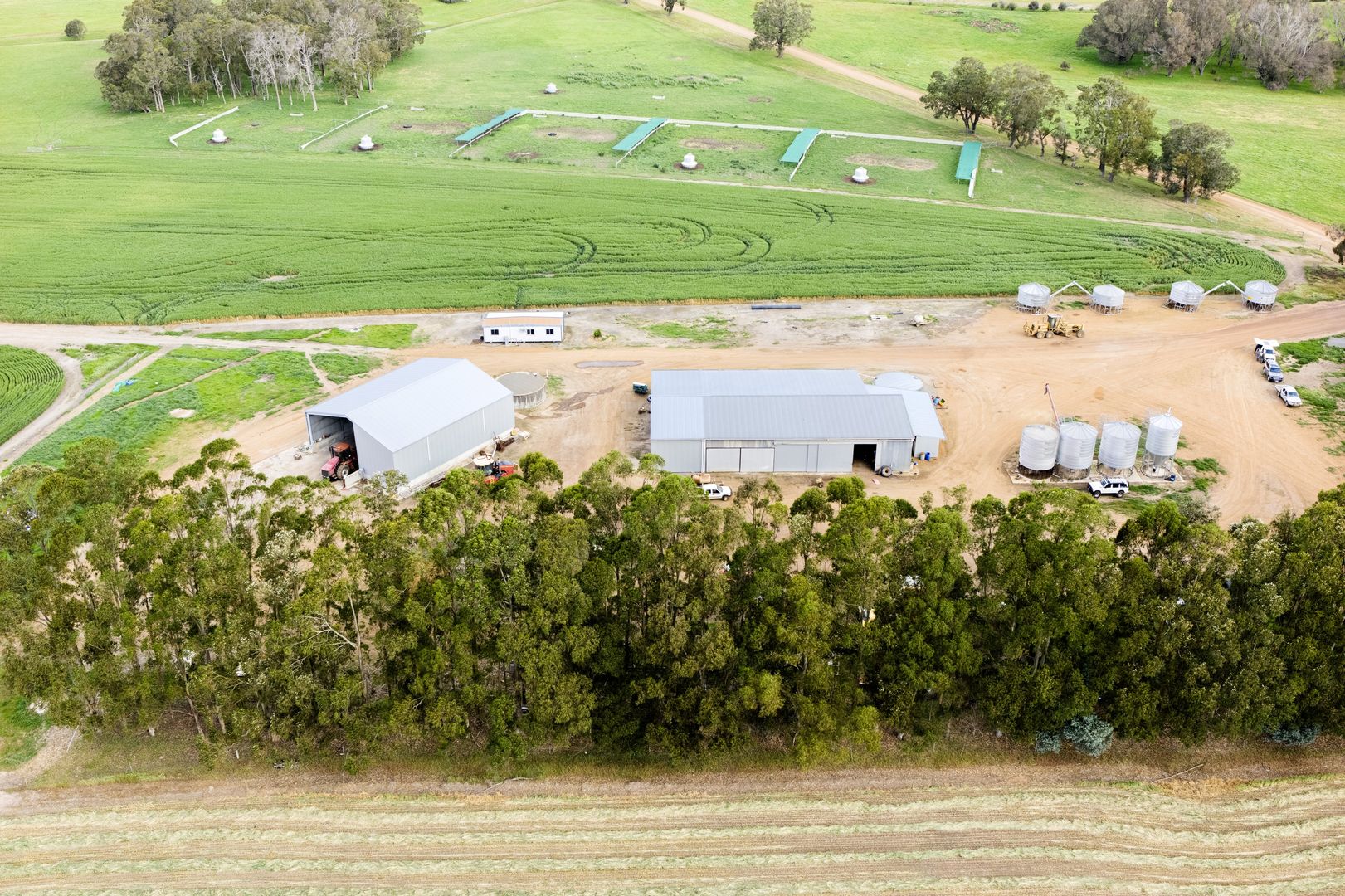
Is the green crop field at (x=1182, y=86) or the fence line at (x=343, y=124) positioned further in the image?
the fence line at (x=343, y=124)

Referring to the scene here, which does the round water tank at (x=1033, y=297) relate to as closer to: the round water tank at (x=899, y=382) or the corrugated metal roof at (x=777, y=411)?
the round water tank at (x=899, y=382)

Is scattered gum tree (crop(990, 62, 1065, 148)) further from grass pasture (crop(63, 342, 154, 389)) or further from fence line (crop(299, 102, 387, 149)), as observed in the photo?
grass pasture (crop(63, 342, 154, 389))

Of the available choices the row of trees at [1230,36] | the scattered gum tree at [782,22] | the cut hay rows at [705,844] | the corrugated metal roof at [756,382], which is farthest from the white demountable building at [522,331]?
the row of trees at [1230,36]

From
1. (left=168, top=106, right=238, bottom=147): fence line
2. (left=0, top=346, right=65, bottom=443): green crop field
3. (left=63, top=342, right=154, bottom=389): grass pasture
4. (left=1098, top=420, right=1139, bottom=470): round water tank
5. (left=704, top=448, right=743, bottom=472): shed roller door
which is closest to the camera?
(left=1098, top=420, right=1139, bottom=470): round water tank

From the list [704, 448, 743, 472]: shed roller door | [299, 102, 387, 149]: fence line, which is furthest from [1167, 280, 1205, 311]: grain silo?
[299, 102, 387, 149]: fence line

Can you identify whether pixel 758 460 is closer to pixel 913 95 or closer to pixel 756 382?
pixel 756 382

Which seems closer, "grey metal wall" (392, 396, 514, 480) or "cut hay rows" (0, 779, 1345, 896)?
"cut hay rows" (0, 779, 1345, 896)
